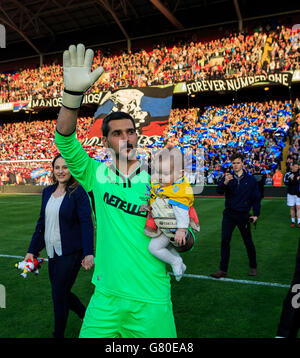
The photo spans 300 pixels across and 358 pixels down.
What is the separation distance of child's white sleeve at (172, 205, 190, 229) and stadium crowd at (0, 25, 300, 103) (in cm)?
2783

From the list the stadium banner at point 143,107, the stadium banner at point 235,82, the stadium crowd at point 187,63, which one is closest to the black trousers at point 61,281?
the stadium banner at point 143,107

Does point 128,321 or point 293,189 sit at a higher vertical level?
point 293,189

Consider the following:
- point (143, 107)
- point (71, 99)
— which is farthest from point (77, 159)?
point (143, 107)

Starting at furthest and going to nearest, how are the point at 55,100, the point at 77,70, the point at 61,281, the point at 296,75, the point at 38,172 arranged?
the point at 55,100 < the point at 38,172 < the point at 296,75 < the point at 61,281 < the point at 77,70

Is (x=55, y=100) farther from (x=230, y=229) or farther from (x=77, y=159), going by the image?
(x=77, y=159)

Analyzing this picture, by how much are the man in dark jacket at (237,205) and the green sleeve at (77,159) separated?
3660 millimetres

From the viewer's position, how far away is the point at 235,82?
27.0 m

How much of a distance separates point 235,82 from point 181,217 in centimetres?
2702

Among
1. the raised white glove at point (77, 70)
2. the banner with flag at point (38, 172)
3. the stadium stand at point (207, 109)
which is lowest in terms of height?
the raised white glove at point (77, 70)

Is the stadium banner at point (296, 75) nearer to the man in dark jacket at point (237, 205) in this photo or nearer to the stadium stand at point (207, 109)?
the stadium stand at point (207, 109)

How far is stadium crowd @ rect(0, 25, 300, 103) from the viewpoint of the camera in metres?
28.1

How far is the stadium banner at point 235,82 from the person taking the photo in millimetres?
25627

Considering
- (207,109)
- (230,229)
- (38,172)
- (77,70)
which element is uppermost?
(207,109)

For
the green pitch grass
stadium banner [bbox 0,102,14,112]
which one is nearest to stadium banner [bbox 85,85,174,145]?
stadium banner [bbox 0,102,14,112]
